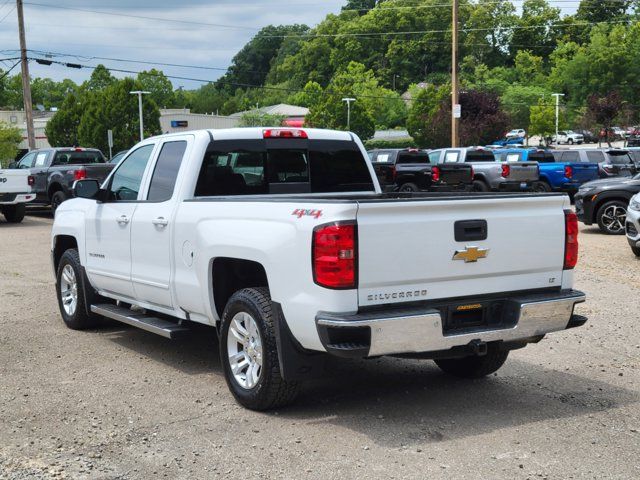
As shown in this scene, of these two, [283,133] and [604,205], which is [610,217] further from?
[283,133]

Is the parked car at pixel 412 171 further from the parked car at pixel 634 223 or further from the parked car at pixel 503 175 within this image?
the parked car at pixel 634 223

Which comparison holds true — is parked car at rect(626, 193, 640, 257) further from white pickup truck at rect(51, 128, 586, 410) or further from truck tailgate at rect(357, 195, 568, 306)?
truck tailgate at rect(357, 195, 568, 306)

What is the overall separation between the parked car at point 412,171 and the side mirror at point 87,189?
1765cm

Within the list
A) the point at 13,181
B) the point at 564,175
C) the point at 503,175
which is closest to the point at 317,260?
the point at 13,181

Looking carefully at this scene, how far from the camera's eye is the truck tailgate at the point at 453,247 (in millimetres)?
5074

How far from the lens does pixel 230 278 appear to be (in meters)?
6.21

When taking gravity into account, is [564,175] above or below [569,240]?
below

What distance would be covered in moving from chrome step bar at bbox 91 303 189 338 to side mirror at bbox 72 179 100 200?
41.1 inches

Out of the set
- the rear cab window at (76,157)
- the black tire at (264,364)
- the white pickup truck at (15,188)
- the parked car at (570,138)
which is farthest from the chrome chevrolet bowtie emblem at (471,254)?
the parked car at (570,138)

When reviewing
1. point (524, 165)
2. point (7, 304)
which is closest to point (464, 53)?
point (524, 165)

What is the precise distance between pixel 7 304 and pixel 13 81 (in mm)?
139797

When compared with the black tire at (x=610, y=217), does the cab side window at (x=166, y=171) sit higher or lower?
higher

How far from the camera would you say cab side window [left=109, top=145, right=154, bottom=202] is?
24.3 feet

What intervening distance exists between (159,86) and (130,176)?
13888 centimetres
